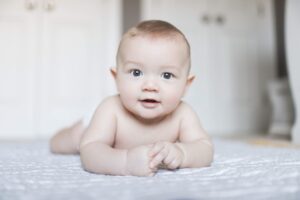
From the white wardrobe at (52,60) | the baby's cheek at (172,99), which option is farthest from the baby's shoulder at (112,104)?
the white wardrobe at (52,60)

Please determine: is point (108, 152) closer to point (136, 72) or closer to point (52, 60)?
point (136, 72)

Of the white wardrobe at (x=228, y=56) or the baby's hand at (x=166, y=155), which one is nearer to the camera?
the baby's hand at (x=166, y=155)

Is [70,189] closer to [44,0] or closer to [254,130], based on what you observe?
[44,0]

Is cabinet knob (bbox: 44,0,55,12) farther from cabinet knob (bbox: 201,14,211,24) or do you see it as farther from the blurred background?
cabinet knob (bbox: 201,14,211,24)

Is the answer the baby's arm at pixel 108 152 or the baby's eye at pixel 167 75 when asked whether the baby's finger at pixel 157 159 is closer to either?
the baby's arm at pixel 108 152

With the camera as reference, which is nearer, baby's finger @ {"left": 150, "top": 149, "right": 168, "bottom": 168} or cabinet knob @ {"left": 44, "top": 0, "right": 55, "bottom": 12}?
baby's finger @ {"left": 150, "top": 149, "right": 168, "bottom": 168}

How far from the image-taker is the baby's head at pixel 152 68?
59cm

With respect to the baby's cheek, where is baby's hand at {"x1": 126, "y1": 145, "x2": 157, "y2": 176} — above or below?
below

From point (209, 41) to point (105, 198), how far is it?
216 centimetres

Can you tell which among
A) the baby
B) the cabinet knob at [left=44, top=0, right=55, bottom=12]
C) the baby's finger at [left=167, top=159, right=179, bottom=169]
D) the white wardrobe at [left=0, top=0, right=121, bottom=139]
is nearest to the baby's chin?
the baby

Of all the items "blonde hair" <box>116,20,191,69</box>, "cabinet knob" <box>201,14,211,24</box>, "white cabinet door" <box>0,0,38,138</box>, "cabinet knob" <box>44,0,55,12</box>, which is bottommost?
"white cabinet door" <box>0,0,38,138</box>

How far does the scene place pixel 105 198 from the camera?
39cm

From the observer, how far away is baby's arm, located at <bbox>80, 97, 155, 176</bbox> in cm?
52

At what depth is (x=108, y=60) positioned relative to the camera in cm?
223
